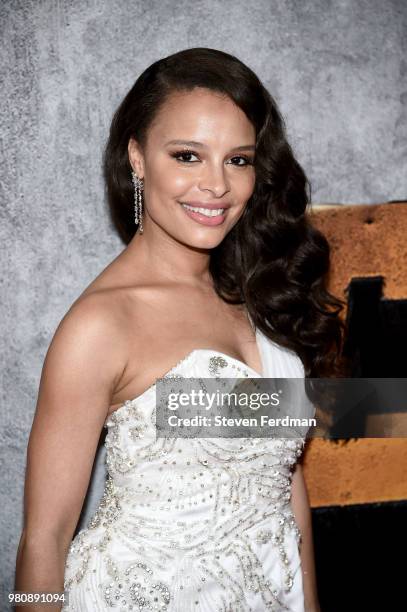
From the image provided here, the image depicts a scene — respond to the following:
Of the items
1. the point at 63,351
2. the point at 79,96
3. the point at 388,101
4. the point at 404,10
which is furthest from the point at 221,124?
the point at 404,10

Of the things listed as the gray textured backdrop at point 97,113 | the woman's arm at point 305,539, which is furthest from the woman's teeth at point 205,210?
the woman's arm at point 305,539

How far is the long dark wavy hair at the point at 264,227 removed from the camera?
1759 mm

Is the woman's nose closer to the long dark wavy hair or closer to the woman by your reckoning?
the woman

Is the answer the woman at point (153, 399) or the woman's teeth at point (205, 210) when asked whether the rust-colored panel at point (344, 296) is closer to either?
the woman at point (153, 399)

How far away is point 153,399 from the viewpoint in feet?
5.28

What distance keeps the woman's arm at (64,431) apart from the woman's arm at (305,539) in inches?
27.8

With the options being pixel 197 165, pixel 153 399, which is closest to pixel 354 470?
pixel 153 399

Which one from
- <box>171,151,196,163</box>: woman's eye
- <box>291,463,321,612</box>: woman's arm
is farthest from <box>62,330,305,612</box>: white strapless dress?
<box>171,151,196,163</box>: woman's eye

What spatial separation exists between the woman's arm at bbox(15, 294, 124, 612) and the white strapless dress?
0.09 m

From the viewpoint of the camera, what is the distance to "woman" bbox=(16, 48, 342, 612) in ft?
5.13

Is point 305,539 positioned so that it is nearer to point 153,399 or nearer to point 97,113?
point 153,399

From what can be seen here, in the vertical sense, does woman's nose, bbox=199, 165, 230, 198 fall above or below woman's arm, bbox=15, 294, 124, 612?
above

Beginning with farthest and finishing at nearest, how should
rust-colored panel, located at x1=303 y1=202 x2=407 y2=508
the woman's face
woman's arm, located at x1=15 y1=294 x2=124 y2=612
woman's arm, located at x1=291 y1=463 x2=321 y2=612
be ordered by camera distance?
rust-colored panel, located at x1=303 y1=202 x2=407 y2=508 → woman's arm, located at x1=291 y1=463 x2=321 y2=612 → the woman's face → woman's arm, located at x1=15 y1=294 x2=124 y2=612

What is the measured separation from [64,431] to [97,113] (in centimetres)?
102
